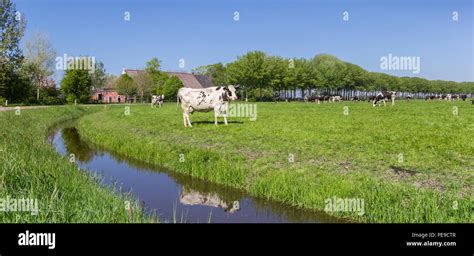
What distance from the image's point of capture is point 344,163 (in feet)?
37.1

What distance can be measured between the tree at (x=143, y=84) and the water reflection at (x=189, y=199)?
8022 centimetres

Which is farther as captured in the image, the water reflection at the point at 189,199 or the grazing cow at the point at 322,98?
the grazing cow at the point at 322,98

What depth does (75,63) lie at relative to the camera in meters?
69.3

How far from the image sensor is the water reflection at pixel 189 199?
8672 millimetres

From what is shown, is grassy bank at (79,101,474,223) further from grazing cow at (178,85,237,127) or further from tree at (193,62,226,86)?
tree at (193,62,226,86)

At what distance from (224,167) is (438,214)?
6.65m

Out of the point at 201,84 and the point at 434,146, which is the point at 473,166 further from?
the point at 201,84

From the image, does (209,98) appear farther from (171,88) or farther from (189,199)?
(171,88)

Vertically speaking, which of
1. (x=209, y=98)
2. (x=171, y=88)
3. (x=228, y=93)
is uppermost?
(x=171, y=88)

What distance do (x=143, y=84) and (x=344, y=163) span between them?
288 ft

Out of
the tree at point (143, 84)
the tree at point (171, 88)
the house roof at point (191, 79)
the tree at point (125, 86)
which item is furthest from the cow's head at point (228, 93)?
the house roof at point (191, 79)

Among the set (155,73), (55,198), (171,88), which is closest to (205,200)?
(55,198)

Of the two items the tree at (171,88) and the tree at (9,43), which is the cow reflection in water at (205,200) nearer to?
the tree at (9,43)
